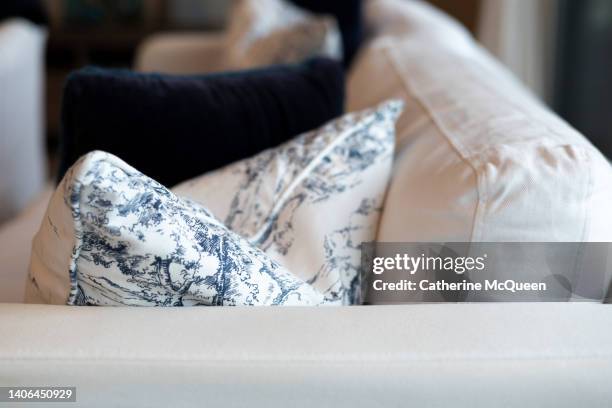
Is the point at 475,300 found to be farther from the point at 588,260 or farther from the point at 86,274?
the point at 86,274

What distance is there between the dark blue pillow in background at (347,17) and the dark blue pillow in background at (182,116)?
893mm

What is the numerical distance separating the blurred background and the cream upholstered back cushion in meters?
1.31

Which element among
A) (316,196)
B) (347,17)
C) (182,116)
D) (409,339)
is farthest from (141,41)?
(409,339)

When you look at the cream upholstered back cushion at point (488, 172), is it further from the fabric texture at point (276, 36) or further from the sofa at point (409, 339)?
the fabric texture at point (276, 36)

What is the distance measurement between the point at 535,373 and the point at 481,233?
0.64ft

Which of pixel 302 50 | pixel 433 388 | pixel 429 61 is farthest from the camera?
pixel 302 50

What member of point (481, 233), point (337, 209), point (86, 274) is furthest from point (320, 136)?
point (86, 274)

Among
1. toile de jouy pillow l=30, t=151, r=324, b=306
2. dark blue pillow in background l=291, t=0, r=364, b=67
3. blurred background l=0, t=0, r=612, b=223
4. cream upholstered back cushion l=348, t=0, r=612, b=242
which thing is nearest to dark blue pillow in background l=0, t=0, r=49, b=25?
blurred background l=0, t=0, r=612, b=223

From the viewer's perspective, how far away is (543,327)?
0.68 m

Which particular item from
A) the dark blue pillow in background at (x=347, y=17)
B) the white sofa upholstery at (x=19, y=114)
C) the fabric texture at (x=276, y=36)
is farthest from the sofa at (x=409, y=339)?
the white sofa upholstery at (x=19, y=114)

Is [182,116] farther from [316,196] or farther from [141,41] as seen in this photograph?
[141,41]

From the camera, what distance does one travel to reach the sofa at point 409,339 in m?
0.64

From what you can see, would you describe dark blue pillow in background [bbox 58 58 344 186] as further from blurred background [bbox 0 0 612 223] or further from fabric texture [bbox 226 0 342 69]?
blurred background [bbox 0 0 612 223]

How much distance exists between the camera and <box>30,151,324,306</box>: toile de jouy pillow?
0.67 meters
